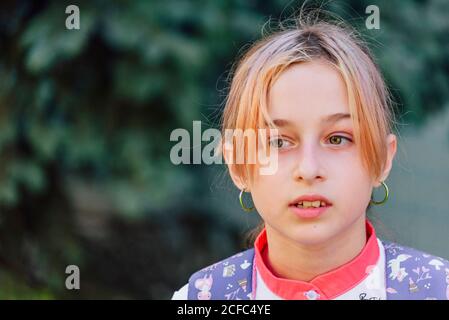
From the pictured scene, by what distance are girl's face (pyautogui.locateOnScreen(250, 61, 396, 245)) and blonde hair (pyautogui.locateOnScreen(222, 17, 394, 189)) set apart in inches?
0.8

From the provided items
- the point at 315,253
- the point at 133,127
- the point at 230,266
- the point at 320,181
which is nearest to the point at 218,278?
the point at 230,266

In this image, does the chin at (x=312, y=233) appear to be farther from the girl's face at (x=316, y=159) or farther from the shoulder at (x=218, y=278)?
the shoulder at (x=218, y=278)

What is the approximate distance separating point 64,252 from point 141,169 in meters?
0.47

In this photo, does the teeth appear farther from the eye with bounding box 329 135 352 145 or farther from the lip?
the eye with bounding box 329 135 352 145

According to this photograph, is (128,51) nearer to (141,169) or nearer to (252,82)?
(141,169)

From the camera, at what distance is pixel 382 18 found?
268 cm

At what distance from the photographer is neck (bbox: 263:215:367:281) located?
1402 mm

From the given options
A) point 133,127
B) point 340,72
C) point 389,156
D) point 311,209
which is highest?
point 133,127

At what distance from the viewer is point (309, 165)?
4.31 ft

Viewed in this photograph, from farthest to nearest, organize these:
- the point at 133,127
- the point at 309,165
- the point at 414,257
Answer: the point at 133,127, the point at 414,257, the point at 309,165

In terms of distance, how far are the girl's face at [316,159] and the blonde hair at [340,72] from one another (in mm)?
19

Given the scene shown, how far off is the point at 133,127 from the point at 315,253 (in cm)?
149

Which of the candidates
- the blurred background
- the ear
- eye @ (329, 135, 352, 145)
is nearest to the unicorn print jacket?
the ear

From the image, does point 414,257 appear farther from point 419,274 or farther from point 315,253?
point 315,253
